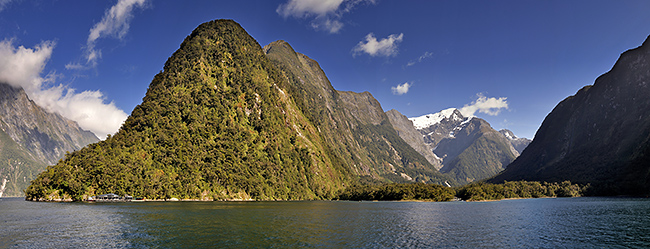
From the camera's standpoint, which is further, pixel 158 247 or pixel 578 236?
pixel 578 236

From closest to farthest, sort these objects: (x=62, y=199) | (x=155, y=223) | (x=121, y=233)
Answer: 1. (x=121, y=233)
2. (x=155, y=223)
3. (x=62, y=199)

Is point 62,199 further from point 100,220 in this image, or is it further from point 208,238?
point 208,238

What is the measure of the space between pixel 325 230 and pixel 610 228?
67035 mm

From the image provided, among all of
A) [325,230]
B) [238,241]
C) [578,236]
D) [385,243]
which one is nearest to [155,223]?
[238,241]

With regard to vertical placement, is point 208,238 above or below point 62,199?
below

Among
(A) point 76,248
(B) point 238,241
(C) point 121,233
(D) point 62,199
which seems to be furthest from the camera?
(D) point 62,199

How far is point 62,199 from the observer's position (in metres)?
198

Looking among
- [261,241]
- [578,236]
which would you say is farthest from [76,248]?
[578,236]

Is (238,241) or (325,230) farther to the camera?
(325,230)

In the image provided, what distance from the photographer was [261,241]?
62.1 m

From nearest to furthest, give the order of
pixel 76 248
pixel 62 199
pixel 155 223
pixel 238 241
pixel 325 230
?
pixel 76 248 < pixel 238 241 < pixel 325 230 < pixel 155 223 < pixel 62 199

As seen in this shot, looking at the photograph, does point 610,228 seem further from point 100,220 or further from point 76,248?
point 100,220

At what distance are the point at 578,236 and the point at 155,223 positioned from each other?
94.3m

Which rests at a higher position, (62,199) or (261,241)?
(62,199)
